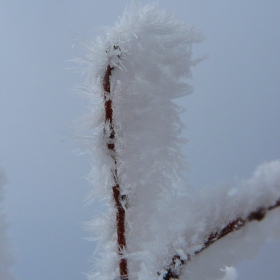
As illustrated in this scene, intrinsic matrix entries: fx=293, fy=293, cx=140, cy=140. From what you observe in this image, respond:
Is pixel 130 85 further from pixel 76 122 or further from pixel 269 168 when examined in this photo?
pixel 269 168

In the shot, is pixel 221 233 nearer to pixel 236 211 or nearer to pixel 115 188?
pixel 236 211

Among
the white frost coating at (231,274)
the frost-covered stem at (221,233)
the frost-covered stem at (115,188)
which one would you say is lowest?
the frost-covered stem at (221,233)

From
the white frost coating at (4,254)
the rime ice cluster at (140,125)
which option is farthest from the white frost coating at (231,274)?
the white frost coating at (4,254)

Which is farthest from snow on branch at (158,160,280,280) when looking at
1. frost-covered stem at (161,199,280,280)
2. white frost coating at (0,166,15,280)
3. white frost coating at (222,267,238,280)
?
white frost coating at (0,166,15,280)

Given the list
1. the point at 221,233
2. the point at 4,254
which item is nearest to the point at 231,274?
the point at 221,233

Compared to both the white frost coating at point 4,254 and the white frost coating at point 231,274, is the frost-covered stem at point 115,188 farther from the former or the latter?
the white frost coating at point 4,254

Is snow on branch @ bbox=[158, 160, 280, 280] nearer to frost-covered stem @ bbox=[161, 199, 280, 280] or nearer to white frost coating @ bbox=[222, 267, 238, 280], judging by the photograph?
frost-covered stem @ bbox=[161, 199, 280, 280]
